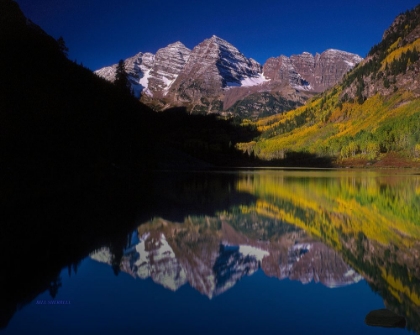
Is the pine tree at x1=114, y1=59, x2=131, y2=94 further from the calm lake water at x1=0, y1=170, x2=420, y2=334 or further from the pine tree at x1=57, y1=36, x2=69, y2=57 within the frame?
the calm lake water at x1=0, y1=170, x2=420, y2=334

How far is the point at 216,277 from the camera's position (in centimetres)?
1325

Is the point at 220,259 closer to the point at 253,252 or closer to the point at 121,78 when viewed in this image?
the point at 253,252

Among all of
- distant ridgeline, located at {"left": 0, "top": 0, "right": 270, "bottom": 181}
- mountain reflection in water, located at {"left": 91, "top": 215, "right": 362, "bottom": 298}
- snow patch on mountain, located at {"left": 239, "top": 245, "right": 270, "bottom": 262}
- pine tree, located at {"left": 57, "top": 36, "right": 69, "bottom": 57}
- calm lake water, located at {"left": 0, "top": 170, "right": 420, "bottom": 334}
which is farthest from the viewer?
pine tree, located at {"left": 57, "top": 36, "right": 69, "bottom": 57}

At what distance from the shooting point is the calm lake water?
9.88 meters

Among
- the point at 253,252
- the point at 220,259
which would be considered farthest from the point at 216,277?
the point at 253,252

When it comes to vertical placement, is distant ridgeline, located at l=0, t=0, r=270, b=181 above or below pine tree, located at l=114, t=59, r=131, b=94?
below

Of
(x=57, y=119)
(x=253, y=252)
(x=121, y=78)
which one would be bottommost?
(x=253, y=252)

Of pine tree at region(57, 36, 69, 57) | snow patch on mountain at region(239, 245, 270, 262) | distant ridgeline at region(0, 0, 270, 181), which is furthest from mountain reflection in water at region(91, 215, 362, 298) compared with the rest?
pine tree at region(57, 36, 69, 57)

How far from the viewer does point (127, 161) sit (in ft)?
288

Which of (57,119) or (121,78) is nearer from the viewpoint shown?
(57,119)

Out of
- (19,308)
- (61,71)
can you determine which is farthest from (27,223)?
→ (61,71)

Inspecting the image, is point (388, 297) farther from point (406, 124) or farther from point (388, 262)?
point (406, 124)

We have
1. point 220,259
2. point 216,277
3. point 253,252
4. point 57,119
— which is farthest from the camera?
point 57,119

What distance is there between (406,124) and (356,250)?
175623 mm
